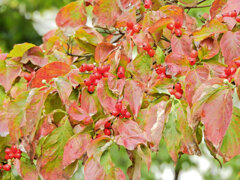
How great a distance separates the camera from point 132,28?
1.09 meters

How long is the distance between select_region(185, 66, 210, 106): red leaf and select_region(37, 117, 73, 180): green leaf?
0.33 meters

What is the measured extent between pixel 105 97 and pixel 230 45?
0.33 meters

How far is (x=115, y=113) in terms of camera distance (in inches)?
37.3

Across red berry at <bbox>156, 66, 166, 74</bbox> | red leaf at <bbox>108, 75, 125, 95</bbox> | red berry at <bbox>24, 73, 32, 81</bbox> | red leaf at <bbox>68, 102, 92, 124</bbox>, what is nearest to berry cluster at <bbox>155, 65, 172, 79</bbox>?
red berry at <bbox>156, 66, 166, 74</bbox>

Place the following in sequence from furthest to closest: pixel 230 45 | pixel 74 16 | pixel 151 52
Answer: pixel 74 16 → pixel 151 52 → pixel 230 45

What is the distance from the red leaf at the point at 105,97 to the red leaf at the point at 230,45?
0.30m

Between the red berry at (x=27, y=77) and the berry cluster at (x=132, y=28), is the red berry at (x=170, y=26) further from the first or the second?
the red berry at (x=27, y=77)

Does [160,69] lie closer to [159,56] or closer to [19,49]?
[159,56]

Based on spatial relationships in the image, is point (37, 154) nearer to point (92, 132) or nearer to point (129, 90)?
point (92, 132)

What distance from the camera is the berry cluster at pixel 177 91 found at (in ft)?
3.12

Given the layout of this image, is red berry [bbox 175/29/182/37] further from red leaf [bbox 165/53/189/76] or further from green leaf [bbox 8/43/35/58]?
green leaf [bbox 8/43/35/58]

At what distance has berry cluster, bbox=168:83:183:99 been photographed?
0.95 m

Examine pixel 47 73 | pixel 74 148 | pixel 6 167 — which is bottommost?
pixel 6 167

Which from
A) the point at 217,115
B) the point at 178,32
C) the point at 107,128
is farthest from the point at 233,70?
the point at 107,128
